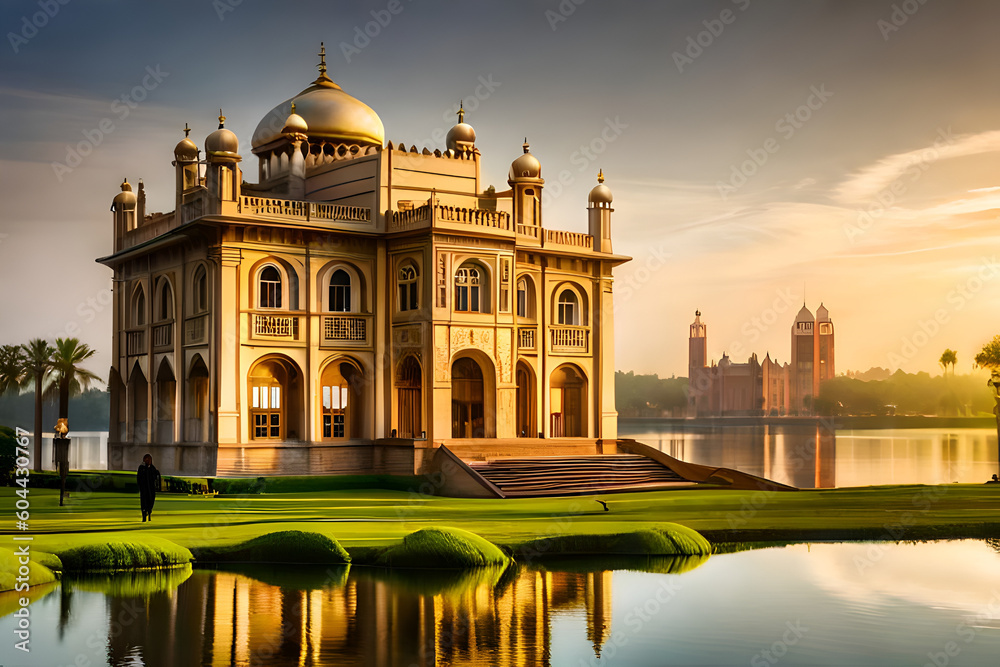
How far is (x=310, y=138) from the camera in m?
41.7

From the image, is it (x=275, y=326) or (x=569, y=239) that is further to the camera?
(x=569, y=239)

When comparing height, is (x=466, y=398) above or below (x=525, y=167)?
below

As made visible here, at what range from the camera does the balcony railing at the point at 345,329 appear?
3722cm

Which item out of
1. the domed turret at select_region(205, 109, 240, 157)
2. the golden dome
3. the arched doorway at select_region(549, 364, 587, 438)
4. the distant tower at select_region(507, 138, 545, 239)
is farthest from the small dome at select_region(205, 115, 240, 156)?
the arched doorway at select_region(549, 364, 587, 438)

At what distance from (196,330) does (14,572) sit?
22.2 m

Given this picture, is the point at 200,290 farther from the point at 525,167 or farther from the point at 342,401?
the point at 525,167

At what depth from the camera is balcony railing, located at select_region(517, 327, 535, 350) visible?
134 ft

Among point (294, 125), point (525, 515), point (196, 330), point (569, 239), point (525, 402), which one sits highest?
point (294, 125)

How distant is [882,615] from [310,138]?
31.3m

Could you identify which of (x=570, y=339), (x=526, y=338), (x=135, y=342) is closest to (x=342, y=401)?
(x=526, y=338)

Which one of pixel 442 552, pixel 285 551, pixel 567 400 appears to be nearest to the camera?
pixel 442 552

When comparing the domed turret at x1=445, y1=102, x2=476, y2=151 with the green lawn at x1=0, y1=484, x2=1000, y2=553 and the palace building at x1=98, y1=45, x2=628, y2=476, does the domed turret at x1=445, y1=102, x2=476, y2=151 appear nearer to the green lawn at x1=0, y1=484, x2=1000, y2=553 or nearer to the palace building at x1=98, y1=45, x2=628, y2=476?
the palace building at x1=98, y1=45, x2=628, y2=476

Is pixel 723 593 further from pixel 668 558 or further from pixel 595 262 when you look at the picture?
pixel 595 262

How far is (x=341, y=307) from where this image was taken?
3791 cm
